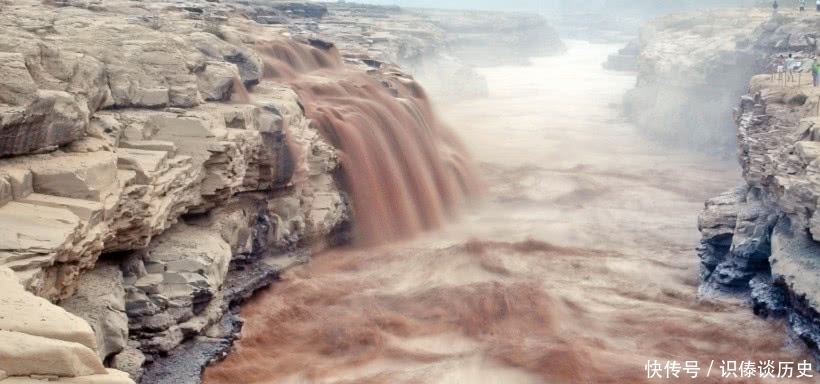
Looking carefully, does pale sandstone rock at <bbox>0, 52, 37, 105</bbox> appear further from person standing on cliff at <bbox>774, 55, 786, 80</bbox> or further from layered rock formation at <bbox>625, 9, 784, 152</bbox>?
layered rock formation at <bbox>625, 9, 784, 152</bbox>

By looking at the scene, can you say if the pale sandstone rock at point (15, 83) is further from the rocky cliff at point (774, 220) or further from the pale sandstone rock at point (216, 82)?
the rocky cliff at point (774, 220)

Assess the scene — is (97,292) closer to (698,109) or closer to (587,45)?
(698,109)

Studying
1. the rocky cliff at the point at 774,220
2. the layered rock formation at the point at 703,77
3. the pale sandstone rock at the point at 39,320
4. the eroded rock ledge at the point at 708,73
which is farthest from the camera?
the layered rock formation at the point at 703,77

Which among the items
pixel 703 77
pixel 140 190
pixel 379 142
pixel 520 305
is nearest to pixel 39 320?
pixel 140 190

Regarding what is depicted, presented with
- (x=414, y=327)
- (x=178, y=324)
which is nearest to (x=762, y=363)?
(x=414, y=327)

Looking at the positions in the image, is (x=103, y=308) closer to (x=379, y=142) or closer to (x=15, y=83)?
(x=15, y=83)

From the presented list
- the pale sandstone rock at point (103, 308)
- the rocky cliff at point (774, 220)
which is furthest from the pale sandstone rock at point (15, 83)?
the rocky cliff at point (774, 220)
